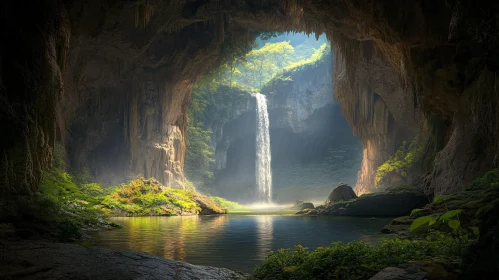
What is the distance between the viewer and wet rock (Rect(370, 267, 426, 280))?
276 centimetres

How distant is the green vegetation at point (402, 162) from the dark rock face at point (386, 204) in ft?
16.0

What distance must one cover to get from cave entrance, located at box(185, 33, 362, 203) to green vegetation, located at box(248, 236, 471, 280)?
36186 millimetres

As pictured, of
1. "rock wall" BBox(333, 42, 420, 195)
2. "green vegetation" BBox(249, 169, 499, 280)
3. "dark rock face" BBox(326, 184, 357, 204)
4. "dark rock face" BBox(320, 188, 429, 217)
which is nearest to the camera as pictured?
"green vegetation" BBox(249, 169, 499, 280)

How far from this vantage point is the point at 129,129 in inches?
1002

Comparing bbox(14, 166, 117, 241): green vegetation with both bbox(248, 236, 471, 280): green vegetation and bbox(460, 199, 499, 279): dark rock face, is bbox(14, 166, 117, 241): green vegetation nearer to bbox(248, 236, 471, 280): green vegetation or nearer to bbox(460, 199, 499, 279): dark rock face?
bbox(248, 236, 471, 280): green vegetation

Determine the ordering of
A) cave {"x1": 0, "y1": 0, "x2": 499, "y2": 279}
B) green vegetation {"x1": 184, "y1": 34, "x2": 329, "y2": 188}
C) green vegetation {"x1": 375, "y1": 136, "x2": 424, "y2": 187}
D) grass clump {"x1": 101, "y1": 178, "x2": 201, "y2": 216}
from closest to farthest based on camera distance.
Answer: cave {"x1": 0, "y1": 0, "x2": 499, "y2": 279} < grass clump {"x1": 101, "y1": 178, "x2": 201, "y2": 216} < green vegetation {"x1": 375, "y1": 136, "x2": 424, "y2": 187} < green vegetation {"x1": 184, "y1": 34, "x2": 329, "y2": 188}

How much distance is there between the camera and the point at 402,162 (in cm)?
2233

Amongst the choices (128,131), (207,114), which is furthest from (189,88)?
(207,114)

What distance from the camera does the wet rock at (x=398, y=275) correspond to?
2.76 meters

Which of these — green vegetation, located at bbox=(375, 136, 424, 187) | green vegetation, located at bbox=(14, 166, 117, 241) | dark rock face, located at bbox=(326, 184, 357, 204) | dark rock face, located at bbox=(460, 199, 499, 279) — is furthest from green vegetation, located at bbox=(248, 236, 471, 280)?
green vegetation, located at bbox=(375, 136, 424, 187)

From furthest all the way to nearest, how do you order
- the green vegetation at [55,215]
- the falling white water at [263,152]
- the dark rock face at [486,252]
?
the falling white water at [263,152]
the green vegetation at [55,215]
the dark rock face at [486,252]

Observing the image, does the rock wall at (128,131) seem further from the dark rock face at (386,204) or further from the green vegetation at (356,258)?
the green vegetation at (356,258)

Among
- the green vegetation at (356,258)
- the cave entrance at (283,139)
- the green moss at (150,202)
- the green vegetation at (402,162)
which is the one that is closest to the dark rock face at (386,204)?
the green vegetation at (402,162)

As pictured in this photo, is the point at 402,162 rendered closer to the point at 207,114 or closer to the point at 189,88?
the point at 189,88
